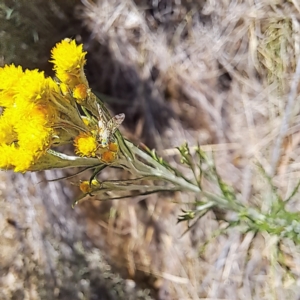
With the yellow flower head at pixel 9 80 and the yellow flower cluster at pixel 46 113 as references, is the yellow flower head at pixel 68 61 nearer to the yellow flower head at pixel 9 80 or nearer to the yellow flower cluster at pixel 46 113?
the yellow flower cluster at pixel 46 113

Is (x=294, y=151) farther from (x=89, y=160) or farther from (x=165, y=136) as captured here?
(x=89, y=160)

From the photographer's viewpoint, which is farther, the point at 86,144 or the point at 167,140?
the point at 167,140

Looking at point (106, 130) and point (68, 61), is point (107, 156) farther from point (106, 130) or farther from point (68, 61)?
point (68, 61)

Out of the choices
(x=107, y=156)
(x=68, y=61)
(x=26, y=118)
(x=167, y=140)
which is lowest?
(x=167, y=140)

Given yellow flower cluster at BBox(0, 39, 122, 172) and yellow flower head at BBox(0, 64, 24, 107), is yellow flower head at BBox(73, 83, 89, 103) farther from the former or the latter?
yellow flower head at BBox(0, 64, 24, 107)

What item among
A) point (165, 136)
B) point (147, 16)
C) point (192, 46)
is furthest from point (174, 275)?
point (147, 16)

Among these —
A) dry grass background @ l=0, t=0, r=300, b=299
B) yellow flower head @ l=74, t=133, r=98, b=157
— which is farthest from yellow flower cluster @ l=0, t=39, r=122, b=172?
dry grass background @ l=0, t=0, r=300, b=299

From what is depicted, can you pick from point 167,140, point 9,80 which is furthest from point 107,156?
point 167,140
